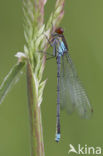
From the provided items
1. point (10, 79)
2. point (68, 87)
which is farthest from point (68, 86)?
point (10, 79)

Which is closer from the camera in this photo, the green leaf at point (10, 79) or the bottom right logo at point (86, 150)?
the green leaf at point (10, 79)

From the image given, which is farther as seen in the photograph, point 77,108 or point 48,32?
point 77,108

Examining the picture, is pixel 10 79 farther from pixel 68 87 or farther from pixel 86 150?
pixel 86 150

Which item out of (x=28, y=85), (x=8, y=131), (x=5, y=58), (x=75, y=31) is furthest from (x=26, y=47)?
(x=75, y=31)

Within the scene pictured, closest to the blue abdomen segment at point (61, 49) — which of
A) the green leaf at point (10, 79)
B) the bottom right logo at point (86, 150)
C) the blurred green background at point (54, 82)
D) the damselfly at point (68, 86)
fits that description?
the damselfly at point (68, 86)

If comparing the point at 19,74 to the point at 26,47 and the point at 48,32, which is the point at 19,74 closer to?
the point at 26,47

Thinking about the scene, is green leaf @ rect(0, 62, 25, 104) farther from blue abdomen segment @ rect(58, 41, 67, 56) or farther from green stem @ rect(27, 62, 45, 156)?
blue abdomen segment @ rect(58, 41, 67, 56)

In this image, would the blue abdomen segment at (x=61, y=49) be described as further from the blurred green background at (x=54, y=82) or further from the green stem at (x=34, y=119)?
the green stem at (x=34, y=119)
